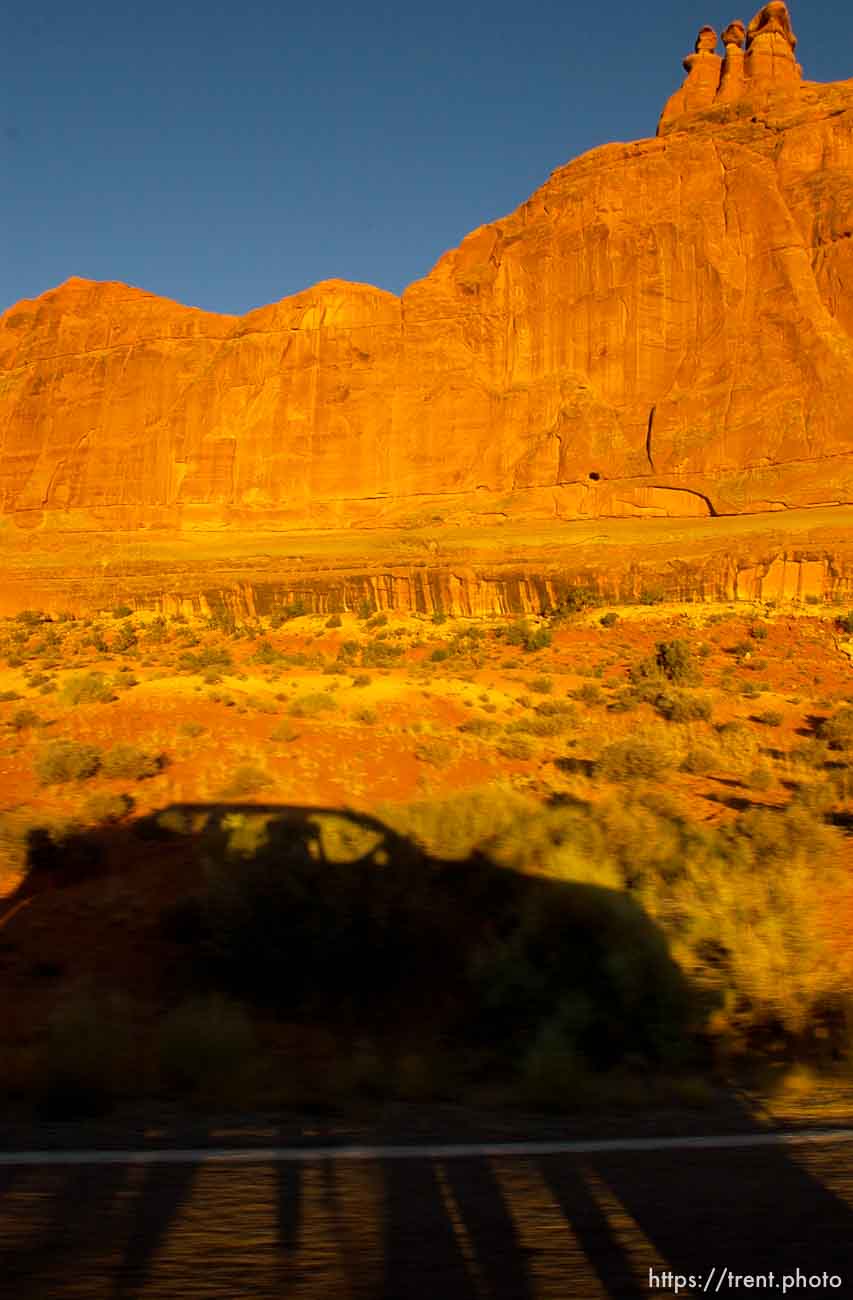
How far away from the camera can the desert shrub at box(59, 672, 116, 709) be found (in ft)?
51.4

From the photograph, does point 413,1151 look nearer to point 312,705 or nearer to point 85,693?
point 312,705

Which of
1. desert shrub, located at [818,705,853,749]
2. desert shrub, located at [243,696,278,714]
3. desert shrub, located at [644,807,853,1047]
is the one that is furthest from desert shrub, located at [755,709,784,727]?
desert shrub, located at [243,696,278,714]

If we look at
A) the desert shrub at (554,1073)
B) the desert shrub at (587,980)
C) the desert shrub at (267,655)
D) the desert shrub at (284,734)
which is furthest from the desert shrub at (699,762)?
the desert shrub at (267,655)

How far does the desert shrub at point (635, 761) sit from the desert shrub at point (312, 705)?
492 cm

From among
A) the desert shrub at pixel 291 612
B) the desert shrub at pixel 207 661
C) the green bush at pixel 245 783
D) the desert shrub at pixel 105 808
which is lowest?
the desert shrub at pixel 105 808

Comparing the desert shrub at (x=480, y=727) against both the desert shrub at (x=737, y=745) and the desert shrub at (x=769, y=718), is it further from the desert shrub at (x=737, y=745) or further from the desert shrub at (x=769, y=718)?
the desert shrub at (x=769, y=718)

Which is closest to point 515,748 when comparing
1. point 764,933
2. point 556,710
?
point 556,710

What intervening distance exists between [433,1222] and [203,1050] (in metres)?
2.00

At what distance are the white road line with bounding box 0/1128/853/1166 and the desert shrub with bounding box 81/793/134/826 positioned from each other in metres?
6.26

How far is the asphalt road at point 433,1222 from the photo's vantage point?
2.76 meters

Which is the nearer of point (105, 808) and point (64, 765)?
point (105, 808)

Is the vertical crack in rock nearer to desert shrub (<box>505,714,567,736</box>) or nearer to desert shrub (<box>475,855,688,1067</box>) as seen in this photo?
desert shrub (<box>505,714,567,736</box>)

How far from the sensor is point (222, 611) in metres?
40.3

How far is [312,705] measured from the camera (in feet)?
51.1
